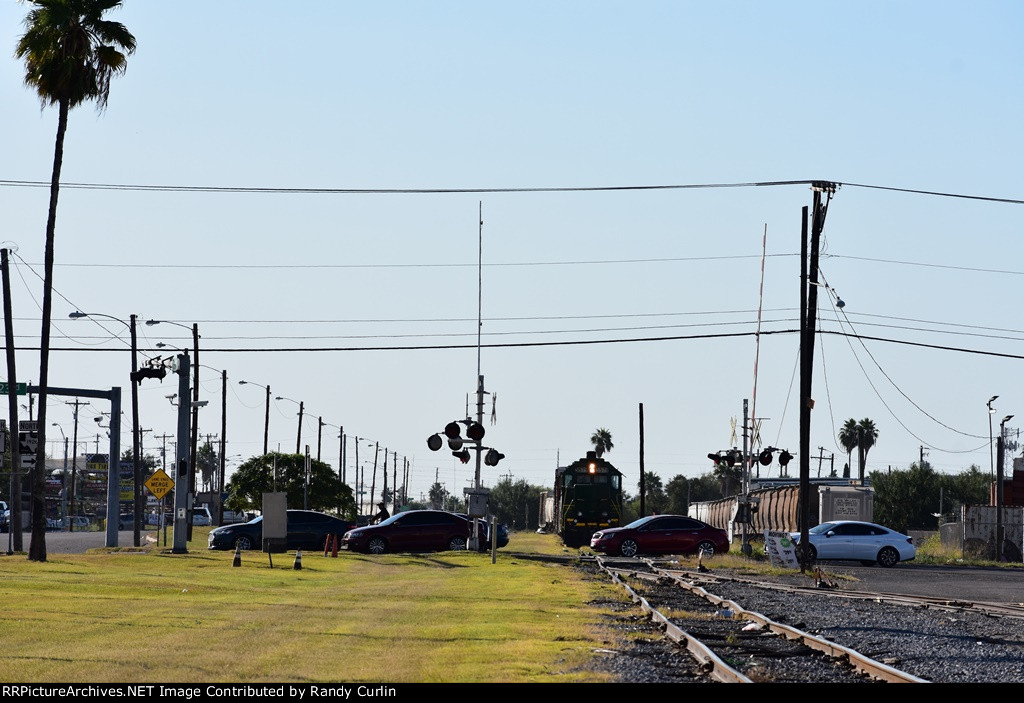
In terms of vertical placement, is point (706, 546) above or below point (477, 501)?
below

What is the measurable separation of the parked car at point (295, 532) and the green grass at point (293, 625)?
33.7ft

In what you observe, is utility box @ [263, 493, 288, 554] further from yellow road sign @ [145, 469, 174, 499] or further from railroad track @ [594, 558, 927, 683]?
railroad track @ [594, 558, 927, 683]

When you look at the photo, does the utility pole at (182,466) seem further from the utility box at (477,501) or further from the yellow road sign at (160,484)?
the utility box at (477,501)

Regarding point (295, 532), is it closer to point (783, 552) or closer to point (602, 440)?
point (783, 552)

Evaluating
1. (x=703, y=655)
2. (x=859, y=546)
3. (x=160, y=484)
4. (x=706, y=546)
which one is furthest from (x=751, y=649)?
(x=160, y=484)

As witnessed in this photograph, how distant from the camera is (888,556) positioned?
1665 inches

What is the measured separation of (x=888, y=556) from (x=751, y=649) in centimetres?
2868

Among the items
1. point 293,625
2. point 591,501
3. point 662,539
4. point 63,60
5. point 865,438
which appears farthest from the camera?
point 865,438

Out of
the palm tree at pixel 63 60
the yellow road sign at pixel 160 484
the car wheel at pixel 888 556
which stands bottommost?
the car wheel at pixel 888 556

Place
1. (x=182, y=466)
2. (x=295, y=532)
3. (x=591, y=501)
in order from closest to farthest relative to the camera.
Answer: (x=182, y=466) → (x=295, y=532) → (x=591, y=501)

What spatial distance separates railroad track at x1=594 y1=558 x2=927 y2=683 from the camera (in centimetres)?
1276

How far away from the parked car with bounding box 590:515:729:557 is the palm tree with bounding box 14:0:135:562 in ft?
59.5

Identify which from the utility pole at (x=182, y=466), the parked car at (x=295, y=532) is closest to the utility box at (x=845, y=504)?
the parked car at (x=295, y=532)

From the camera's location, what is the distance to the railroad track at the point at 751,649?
12.8 meters
